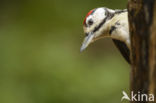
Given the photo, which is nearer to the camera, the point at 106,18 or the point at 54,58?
the point at 106,18

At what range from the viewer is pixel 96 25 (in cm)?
263

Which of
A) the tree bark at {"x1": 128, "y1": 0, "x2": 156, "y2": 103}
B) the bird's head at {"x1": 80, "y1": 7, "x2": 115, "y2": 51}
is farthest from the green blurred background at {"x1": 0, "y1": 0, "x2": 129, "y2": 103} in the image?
the tree bark at {"x1": 128, "y1": 0, "x2": 156, "y2": 103}

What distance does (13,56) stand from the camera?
5.33 meters

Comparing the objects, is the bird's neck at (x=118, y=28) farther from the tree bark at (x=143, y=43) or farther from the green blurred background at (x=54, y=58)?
the green blurred background at (x=54, y=58)

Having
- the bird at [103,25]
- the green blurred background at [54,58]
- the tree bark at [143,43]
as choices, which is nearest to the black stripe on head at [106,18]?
the bird at [103,25]

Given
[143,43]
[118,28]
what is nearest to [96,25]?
[118,28]

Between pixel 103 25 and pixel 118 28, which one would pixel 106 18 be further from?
pixel 118 28

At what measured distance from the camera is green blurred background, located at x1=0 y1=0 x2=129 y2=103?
4742 millimetres

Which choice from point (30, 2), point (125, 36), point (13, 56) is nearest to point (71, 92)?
point (13, 56)

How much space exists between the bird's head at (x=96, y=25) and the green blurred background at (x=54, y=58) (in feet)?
6.90

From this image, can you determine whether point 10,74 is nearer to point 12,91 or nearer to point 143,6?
point 12,91

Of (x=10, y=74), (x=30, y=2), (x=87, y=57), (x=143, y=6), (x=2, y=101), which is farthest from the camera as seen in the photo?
(x=30, y=2)

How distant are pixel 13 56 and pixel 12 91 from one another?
64cm

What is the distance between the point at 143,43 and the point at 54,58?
11.0 ft
